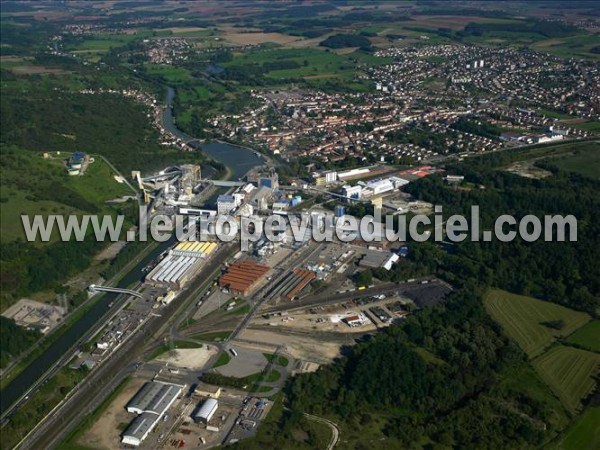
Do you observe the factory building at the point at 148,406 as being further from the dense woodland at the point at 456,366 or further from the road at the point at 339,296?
the road at the point at 339,296

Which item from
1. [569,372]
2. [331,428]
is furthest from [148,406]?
[569,372]

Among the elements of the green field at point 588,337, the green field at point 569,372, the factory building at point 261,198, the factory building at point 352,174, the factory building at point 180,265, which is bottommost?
the green field at point 569,372

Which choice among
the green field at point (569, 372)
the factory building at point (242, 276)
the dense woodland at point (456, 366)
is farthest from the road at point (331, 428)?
the factory building at point (242, 276)

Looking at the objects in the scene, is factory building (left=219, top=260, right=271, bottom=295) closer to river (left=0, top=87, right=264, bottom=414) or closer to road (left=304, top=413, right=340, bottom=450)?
river (left=0, top=87, right=264, bottom=414)

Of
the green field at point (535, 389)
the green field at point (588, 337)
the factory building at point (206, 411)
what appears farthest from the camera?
the green field at point (588, 337)

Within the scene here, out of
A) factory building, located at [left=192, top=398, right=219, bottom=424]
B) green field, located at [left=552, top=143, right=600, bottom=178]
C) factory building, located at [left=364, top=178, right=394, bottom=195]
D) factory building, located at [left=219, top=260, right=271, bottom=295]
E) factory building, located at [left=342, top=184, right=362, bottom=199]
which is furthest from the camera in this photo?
green field, located at [left=552, top=143, right=600, bottom=178]

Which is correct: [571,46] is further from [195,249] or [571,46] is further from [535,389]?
[535,389]

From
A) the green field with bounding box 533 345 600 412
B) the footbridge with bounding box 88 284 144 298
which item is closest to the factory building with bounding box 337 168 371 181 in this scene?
the footbridge with bounding box 88 284 144 298
